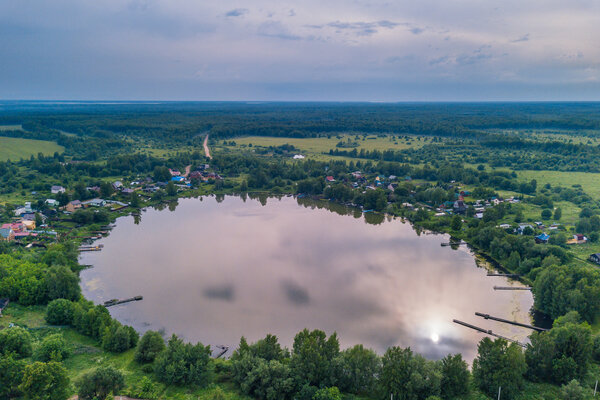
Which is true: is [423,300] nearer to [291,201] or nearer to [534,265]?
[534,265]

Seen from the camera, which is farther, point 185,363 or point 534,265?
point 534,265

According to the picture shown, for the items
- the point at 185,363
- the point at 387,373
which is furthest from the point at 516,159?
the point at 185,363

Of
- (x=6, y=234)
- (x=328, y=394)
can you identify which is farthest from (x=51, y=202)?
(x=328, y=394)

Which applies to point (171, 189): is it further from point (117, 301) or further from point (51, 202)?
point (117, 301)

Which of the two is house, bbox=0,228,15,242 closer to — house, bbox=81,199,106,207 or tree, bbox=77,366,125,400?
house, bbox=81,199,106,207

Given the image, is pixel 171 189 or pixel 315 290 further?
pixel 171 189

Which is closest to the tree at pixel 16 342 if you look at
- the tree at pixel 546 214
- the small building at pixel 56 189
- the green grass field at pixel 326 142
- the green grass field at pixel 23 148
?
the small building at pixel 56 189
